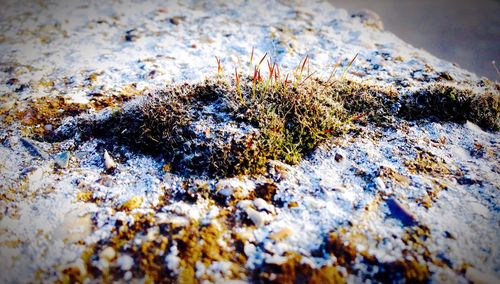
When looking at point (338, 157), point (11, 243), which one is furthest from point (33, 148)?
point (338, 157)

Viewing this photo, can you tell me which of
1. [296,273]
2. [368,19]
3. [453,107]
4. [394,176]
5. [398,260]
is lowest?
[296,273]

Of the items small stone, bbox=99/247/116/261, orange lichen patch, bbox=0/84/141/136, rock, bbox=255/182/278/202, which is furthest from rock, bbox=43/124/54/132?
rock, bbox=255/182/278/202

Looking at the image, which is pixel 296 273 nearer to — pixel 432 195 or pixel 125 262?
pixel 125 262

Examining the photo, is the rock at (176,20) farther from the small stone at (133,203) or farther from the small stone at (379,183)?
the small stone at (379,183)

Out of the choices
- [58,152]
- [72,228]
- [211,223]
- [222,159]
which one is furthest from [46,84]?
[211,223]

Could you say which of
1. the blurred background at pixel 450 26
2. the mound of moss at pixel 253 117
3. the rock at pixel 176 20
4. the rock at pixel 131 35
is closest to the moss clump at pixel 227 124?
the mound of moss at pixel 253 117
